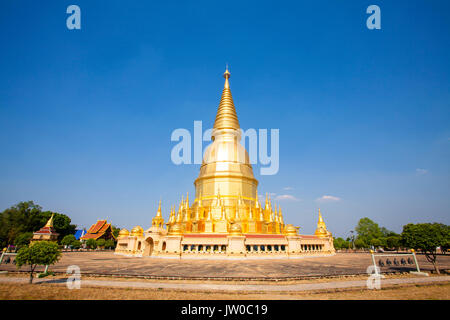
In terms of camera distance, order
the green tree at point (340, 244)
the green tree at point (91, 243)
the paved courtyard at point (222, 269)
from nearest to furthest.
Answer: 1. the paved courtyard at point (222, 269)
2. the green tree at point (91, 243)
3. the green tree at point (340, 244)

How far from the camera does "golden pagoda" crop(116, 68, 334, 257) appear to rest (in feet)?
104

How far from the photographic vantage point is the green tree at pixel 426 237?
18027 mm

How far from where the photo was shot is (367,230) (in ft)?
226

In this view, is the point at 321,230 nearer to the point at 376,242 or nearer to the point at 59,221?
the point at 376,242

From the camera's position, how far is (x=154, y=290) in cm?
1212

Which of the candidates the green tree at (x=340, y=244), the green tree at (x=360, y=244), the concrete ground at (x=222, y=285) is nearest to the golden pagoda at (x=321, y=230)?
the green tree at (x=340, y=244)

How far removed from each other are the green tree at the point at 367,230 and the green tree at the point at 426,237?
2131 inches

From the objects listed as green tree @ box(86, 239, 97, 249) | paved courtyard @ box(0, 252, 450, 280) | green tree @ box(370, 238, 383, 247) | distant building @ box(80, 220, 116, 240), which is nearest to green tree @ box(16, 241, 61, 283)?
paved courtyard @ box(0, 252, 450, 280)

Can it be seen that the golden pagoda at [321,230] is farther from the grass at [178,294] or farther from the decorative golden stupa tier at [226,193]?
the grass at [178,294]

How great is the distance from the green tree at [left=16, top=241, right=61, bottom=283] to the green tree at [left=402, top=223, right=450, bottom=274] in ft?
84.6

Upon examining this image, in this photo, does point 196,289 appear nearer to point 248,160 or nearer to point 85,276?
point 85,276

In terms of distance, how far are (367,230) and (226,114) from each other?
54182 millimetres
